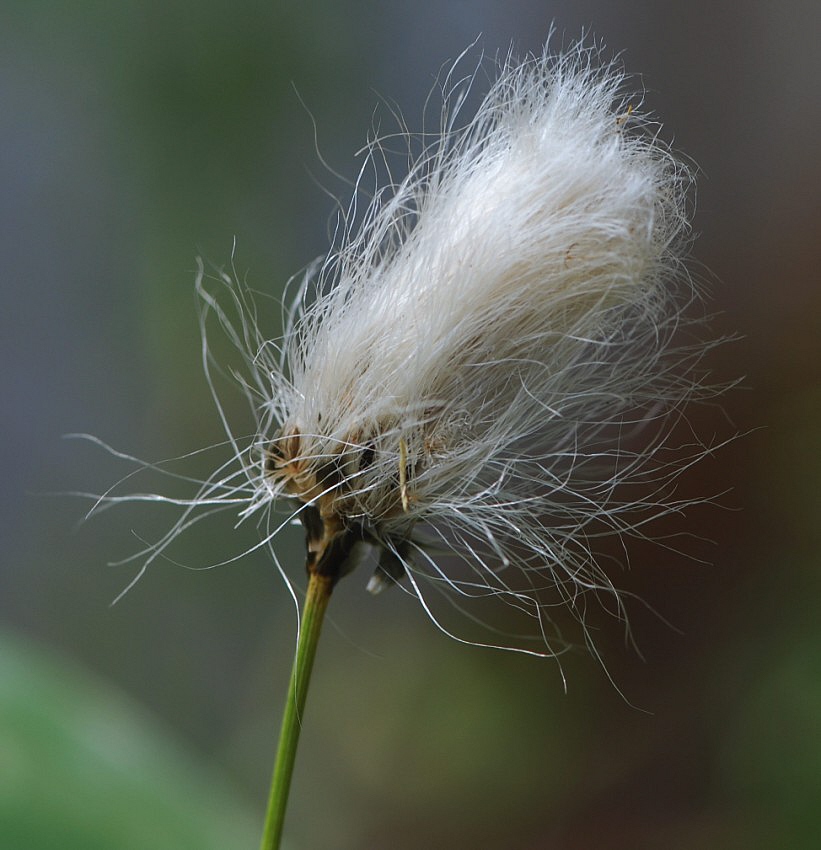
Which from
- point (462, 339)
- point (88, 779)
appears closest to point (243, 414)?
point (88, 779)

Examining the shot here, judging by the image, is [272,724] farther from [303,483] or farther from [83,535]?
[303,483]

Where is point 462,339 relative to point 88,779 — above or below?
above

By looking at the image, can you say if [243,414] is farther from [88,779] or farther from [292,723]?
[292,723]

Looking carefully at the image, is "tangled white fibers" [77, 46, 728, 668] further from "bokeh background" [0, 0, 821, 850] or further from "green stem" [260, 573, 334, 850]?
"bokeh background" [0, 0, 821, 850]

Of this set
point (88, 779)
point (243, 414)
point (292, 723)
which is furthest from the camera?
point (243, 414)

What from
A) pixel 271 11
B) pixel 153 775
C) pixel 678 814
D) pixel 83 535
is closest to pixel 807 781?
pixel 678 814

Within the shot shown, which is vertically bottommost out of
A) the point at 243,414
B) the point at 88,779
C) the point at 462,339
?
the point at 88,779

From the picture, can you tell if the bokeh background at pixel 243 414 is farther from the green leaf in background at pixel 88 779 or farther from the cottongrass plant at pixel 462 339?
the cottongrass plant at pixel 462 339
